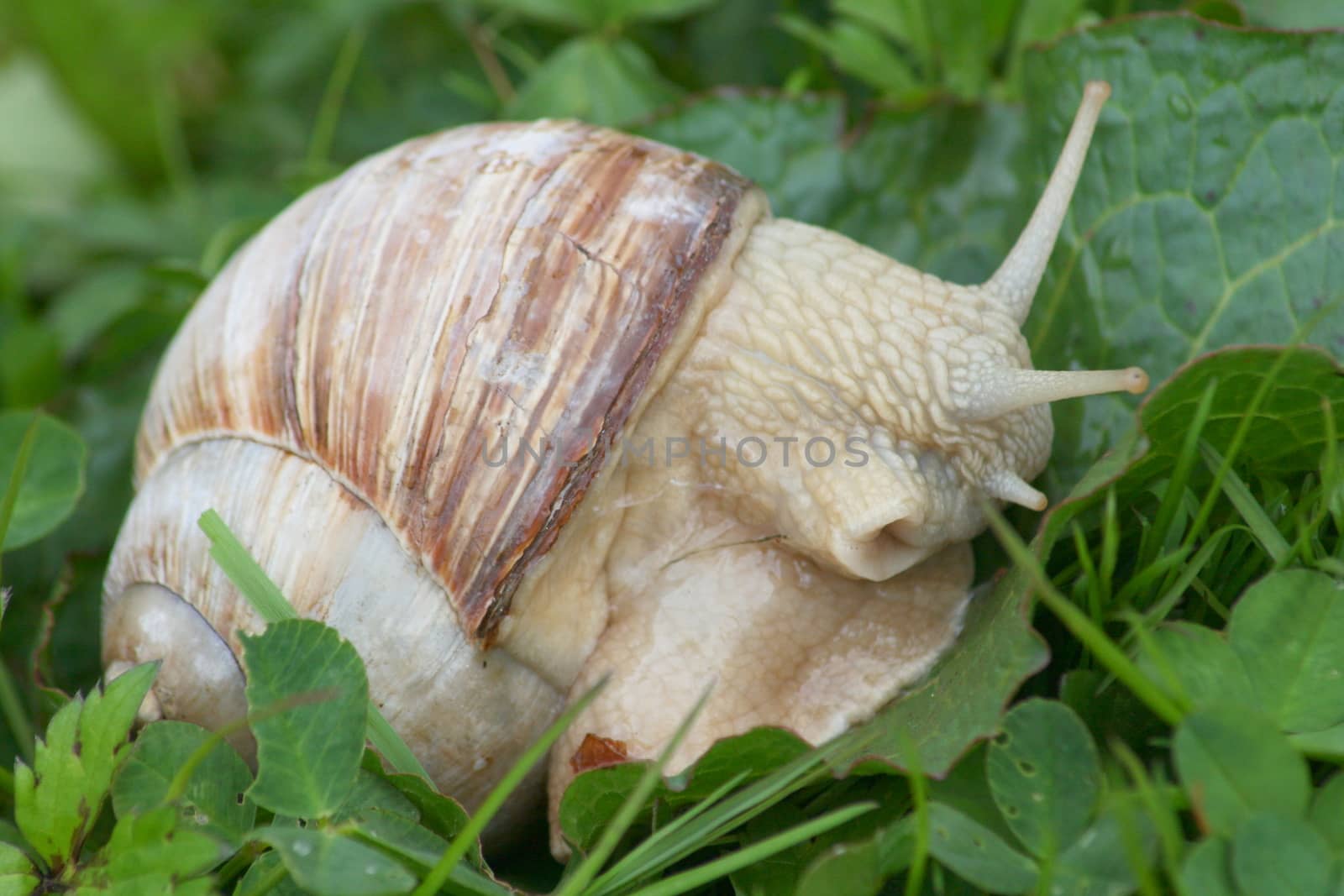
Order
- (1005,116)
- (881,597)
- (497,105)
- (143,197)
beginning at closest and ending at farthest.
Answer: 1. (881,597)
2. (1005,116)
3. (497,105)
4. (143,197)

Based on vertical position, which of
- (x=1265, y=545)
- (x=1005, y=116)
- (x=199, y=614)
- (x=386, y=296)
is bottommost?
(x=199, y=614)

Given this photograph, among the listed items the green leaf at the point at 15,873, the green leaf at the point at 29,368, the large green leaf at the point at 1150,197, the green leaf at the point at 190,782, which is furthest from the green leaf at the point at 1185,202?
the green leaf at the point at 29,368

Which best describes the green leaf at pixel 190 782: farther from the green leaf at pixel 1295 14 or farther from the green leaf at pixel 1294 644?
the green leaf at pixel 1295 14

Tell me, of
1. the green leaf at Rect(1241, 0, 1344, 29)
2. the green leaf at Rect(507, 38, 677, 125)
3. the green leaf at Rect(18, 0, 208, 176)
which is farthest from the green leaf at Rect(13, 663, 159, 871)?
the green leaf at Rect(18, 0, 208, 176)

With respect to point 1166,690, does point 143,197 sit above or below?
below

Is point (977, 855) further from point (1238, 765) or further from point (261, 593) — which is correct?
point (261, 593)

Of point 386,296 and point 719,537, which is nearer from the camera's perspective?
point 386,296

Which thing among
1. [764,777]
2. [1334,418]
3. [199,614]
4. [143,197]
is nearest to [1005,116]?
[1334,418]

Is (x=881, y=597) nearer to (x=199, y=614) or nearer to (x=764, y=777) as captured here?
(x=764, y=777)
